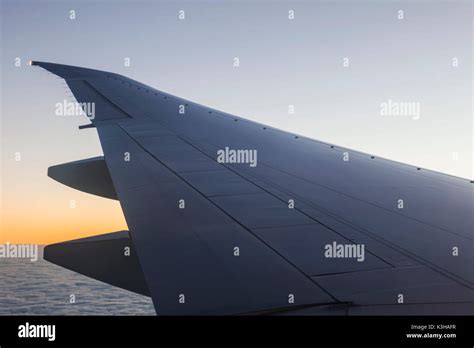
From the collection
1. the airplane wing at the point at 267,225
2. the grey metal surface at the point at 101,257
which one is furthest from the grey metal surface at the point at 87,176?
the grey metal surface at the point at 101,257

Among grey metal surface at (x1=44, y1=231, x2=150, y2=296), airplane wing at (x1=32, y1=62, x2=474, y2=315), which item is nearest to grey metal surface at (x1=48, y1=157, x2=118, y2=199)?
airplane wing at (x1=32, y1=62, x2=474, y2=315)

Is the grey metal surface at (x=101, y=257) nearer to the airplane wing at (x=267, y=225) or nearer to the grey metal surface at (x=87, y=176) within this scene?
the airplane wing at (x=267, y=225)

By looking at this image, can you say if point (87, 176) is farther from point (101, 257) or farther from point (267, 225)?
point (267, 225)

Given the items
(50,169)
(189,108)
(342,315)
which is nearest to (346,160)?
(189,108)

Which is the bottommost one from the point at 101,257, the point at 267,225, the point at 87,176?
the point at 101,257

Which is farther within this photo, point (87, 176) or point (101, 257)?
point (87, 176)

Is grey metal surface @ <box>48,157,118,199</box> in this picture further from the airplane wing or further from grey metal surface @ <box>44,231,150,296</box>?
grey metal surface @ <box>44,231,150,296</box>

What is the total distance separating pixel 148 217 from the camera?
366 centimetres

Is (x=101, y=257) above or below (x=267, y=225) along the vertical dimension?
below

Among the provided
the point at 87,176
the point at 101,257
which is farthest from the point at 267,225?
the point at 87,176

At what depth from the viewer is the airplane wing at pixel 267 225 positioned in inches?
101

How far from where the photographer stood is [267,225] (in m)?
3.56

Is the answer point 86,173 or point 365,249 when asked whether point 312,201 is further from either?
point 86,173
